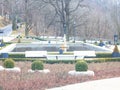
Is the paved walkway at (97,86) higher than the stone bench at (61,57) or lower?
higher

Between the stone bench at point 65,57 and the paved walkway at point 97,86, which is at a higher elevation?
the paved walkway at point 97,86

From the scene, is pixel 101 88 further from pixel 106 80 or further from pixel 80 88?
pixel 106 80

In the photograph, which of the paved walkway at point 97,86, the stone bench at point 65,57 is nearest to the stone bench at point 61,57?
the stone bench at point 65,57

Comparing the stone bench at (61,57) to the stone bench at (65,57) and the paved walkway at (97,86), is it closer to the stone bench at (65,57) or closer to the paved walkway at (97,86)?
the stone bench at (65,57)

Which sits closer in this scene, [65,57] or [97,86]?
[97,86]

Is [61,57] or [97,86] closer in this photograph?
[97,86]

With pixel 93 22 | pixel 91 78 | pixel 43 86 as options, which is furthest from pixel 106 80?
pixel 93 22

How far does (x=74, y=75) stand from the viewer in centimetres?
1270

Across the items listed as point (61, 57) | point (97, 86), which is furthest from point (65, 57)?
point (97, 86)

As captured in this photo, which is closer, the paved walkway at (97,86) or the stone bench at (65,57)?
the paved walkway at (97,86)

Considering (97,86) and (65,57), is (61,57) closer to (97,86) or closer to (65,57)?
(65,57)

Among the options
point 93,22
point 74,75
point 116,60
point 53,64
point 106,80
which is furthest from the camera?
point 93,22

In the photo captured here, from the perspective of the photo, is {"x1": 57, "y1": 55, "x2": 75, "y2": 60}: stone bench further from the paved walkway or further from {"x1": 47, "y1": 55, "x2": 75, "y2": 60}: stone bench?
the paved walkway

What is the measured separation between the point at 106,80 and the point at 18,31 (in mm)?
61540
